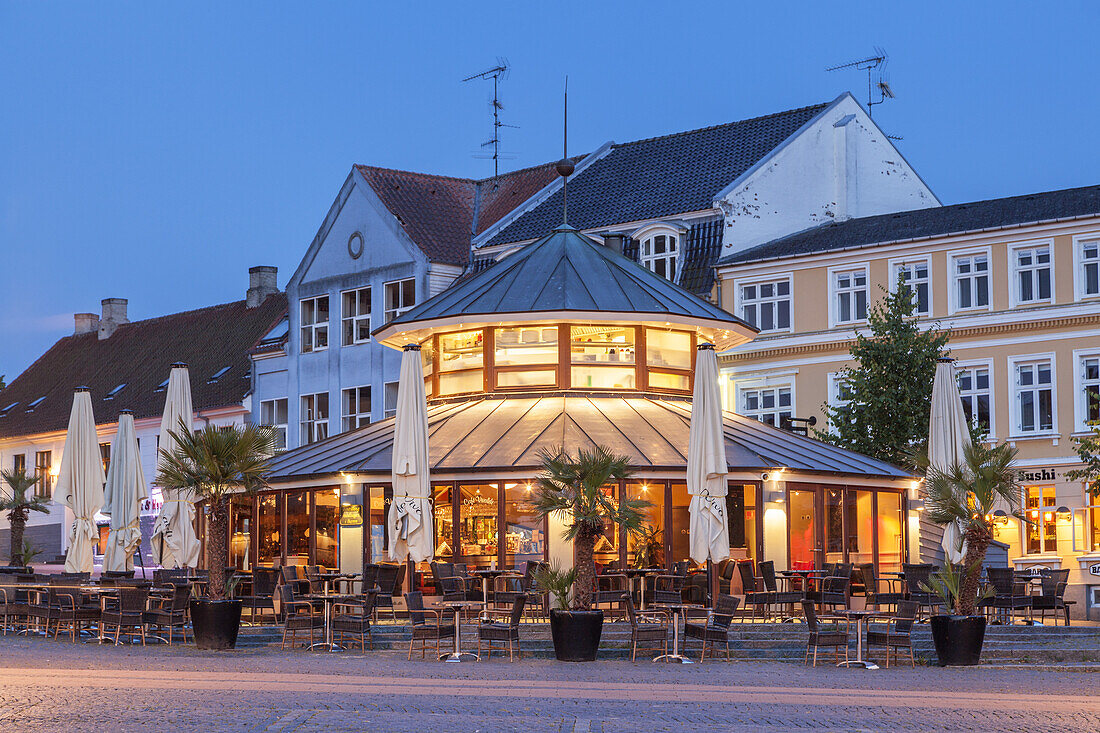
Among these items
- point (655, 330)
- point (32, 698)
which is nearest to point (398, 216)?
point (655, 330)

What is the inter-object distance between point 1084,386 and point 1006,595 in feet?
43.3

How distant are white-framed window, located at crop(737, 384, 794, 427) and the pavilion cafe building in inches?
293

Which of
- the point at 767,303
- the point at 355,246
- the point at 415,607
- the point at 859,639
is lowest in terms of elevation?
the point at 859,639

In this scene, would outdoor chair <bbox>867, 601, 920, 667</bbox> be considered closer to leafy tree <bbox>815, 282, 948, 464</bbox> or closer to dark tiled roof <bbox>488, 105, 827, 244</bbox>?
leafy tree <bbox>815, 282, 948, 464</bbox>

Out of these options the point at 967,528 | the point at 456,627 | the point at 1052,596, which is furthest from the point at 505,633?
the point at 1052,596

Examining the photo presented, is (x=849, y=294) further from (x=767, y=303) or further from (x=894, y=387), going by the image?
(x=894, y=387)

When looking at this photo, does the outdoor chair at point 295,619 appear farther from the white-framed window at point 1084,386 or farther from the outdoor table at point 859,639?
the white-framed window at point 1084,386

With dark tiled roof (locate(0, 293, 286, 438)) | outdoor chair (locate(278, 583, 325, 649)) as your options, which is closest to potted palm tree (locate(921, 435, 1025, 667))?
outdoor chair (locate(278, 583, 325, 649))

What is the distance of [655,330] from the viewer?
99.5ft

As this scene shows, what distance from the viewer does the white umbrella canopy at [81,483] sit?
26.5 meters

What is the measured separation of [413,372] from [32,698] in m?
10.1

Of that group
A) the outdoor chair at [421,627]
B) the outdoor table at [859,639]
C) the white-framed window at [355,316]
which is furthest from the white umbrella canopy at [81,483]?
the white-framed window at [355,316]

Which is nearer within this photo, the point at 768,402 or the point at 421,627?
the point at 421,627

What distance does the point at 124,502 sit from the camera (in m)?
26.7
